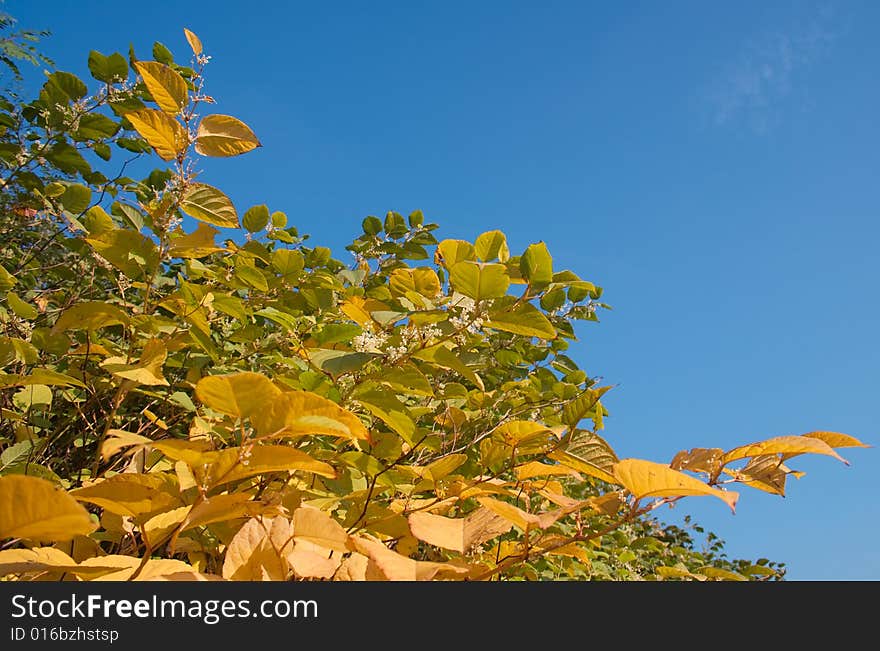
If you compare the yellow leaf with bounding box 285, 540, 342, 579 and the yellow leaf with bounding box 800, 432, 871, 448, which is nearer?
the yellow leaf with bounding box 285, 540, 342, 579

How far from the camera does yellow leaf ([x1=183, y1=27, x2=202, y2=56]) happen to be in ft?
4.62

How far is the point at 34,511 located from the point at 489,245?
113cm

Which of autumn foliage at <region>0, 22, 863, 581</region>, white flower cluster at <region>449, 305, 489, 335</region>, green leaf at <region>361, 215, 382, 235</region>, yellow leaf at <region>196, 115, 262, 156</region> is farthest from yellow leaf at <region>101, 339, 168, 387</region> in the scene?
green leaf at <region>361, 215, 382, 235</region>

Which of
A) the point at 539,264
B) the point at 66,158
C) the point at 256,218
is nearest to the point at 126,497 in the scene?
the point at 539,264

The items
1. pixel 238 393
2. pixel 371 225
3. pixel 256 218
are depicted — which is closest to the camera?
pixel 238 393

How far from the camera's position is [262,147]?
4.01 ft

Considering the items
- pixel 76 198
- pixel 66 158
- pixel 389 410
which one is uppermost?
pixel 66 158

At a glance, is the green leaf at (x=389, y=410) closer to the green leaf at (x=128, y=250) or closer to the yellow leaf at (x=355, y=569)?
the yellow leaf at (x=355, y=569)

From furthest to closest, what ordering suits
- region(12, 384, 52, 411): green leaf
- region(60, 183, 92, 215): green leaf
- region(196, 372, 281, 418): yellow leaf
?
region(60, 183, 92, 215): green leaf → region(12, 384, 52, 411): green leaf → region(196, 372, 281, 418): yellow leaf

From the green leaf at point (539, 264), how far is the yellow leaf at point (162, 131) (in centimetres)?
78

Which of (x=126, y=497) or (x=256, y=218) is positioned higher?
(x=256, y=218)

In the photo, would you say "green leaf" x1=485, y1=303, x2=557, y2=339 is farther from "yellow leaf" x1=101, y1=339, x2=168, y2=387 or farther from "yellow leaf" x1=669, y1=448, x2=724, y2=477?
"yellow leaf" x1=101, y1=339, x2=168, y2=387

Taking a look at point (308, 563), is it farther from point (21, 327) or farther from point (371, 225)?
point (371, 225)

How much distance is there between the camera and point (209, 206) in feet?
4.30
